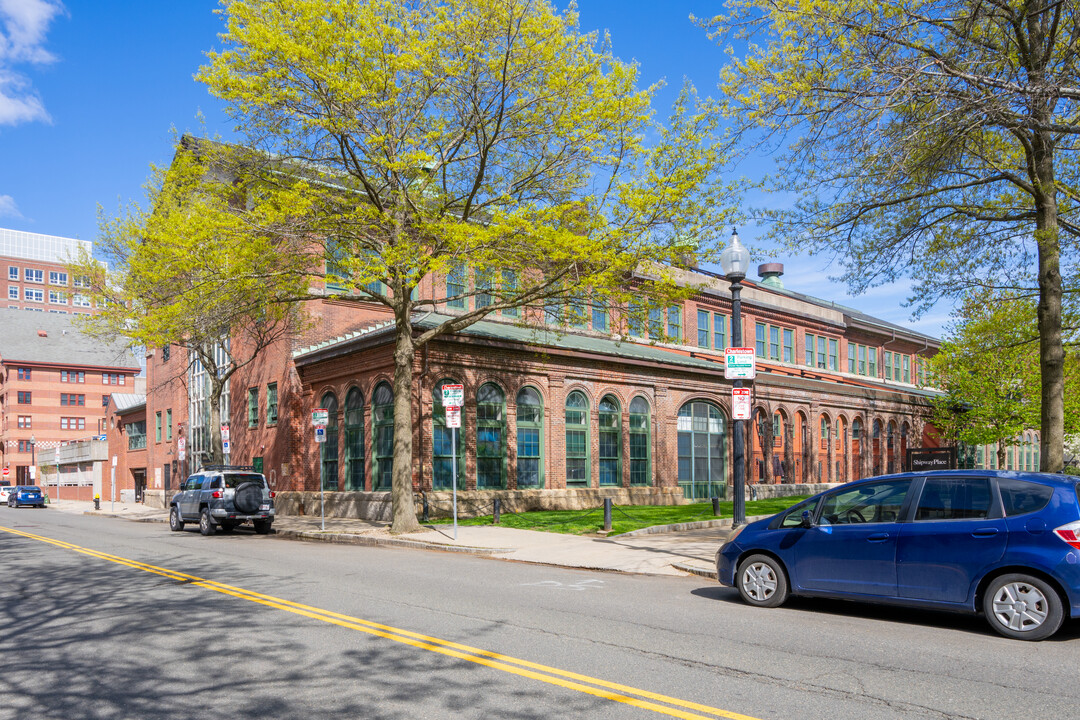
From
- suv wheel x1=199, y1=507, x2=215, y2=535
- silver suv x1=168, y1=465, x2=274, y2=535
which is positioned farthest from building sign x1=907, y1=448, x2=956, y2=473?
suv wheel x1=199, y1=507, x2=215, y2=535

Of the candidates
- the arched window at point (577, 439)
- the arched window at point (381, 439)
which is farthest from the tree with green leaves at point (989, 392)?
the arched window at point (381, 439)

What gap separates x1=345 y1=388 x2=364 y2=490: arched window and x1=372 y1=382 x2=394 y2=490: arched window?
925 millimetres

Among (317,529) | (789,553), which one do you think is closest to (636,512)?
(317,529)

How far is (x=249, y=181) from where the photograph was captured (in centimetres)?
1967

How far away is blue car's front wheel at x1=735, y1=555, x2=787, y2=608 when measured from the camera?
30.9ft

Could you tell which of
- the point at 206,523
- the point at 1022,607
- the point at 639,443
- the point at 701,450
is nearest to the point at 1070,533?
the point at 1022,607

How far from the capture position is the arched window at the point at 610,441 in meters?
30.8

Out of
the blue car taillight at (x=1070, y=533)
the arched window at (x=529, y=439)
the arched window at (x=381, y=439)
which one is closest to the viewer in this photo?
the blue car taillight at (x=1070, y=533)

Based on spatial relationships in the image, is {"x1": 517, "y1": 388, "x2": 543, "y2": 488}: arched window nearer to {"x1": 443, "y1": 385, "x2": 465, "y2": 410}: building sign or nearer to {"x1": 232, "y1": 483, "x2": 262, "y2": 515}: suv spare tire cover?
{"x1": 232, "y1": 483, "x2": 262, "y2": 515}: suv spare tire cover

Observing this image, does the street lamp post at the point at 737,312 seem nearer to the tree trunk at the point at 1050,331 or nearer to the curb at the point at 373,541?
the curb at the point at 373,541

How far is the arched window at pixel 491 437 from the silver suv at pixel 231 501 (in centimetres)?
680

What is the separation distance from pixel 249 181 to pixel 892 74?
14646 millimetres

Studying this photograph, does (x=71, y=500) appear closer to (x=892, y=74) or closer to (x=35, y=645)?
(x=35, y=645)

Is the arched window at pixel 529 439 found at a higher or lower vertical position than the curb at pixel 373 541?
higher
